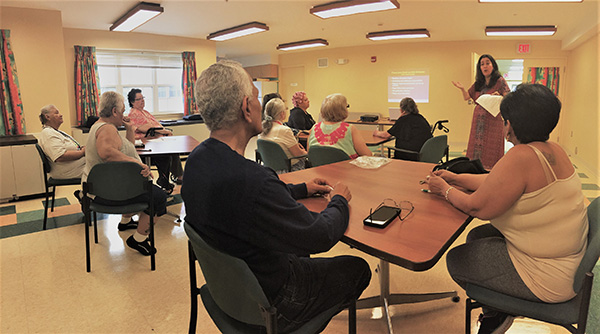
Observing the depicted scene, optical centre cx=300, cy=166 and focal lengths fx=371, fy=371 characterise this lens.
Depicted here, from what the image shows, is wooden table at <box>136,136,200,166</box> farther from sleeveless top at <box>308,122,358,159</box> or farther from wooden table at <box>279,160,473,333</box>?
wooden table at <box>279,160,473,333</box>

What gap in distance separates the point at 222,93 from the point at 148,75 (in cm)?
833

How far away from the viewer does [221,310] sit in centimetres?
139

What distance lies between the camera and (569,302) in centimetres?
136

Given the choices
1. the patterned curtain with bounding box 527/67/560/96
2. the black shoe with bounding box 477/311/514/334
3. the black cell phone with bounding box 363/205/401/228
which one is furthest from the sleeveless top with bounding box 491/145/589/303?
the patterned curtain with bounding box 527/67/560/96

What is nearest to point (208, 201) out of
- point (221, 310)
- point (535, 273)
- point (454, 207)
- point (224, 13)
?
point (221, 310)

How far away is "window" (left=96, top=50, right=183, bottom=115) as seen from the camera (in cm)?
801

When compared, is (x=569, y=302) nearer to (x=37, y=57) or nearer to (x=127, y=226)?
(x=127, y=226)

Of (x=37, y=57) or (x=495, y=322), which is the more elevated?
(x=37, y=57)

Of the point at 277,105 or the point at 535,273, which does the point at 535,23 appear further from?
the point at 535,273

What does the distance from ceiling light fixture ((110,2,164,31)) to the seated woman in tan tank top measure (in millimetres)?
5351

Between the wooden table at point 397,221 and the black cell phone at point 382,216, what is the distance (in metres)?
0.02

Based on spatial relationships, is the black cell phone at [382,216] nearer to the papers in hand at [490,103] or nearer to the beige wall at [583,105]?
the papers in hand at [490,103]

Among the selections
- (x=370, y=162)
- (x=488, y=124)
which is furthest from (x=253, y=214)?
(x=488, y=124)

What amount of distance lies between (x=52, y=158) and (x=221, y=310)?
3120 mm
